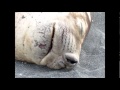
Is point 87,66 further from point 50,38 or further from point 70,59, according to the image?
point 50,38

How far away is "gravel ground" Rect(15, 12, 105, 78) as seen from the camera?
2986 millimetres

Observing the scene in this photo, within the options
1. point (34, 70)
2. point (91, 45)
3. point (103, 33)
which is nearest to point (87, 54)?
point (91, 45)

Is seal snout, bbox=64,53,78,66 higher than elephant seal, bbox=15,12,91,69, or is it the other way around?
elephant seal, bbox=15,12,91,69

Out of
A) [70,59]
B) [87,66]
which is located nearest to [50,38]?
[70,59]

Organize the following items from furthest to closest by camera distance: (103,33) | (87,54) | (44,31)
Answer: (103,33) < (87,54) < (44,31)

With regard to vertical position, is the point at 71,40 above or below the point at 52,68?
above

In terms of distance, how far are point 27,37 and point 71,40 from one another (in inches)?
15.8

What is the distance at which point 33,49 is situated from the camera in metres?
2.97

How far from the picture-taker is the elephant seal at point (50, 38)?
9.61 ft

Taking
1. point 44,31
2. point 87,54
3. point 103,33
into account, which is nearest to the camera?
point 44,31

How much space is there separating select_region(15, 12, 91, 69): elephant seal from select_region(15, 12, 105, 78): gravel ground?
66mm

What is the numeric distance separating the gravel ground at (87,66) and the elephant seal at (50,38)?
7 centimetres

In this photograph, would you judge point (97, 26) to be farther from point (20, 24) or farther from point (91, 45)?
point (20, 24)

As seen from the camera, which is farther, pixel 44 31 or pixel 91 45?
pixel 91 45
